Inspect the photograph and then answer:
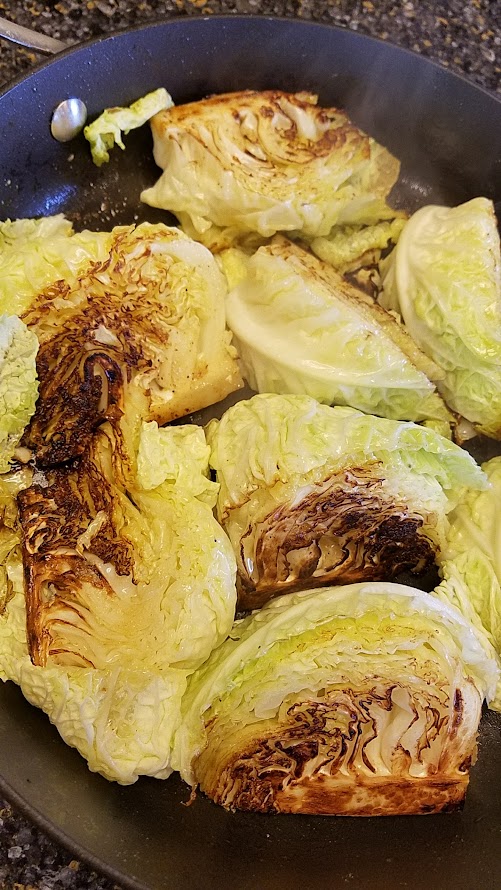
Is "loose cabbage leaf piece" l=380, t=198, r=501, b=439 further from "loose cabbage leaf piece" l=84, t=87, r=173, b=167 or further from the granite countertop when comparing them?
"loose cabbage leaf piece" l=84, t=87, r=173, b=167

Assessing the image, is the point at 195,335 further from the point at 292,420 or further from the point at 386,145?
the point at 386,145

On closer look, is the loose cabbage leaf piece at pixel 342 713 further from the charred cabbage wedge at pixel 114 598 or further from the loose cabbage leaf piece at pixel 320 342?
the loose cabbage leaf piece at pixel 320 342

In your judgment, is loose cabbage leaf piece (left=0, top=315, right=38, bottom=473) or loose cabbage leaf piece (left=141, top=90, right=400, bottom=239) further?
loose cabbage leaf piece (left=141, top=90, right=400, bottom=239)

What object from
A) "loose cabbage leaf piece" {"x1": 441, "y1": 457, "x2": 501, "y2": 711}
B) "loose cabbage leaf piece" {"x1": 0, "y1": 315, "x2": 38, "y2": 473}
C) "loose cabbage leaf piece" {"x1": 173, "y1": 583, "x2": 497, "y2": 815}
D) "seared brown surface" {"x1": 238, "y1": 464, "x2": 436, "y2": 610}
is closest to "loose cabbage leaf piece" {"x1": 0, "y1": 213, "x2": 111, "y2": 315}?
"loose cabbage leaf piece" {"x1": 0, "y1": 315, "x2": 38, "y2": 473}

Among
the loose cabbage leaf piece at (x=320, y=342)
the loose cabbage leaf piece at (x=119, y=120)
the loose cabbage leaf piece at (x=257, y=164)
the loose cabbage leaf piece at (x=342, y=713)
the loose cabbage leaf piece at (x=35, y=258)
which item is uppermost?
the loose cabbage leaf piece at (x=119, y=120)

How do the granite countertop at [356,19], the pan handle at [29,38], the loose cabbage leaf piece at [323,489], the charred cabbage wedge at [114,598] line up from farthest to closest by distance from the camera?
the granite countertop at [356,19] → the pan handle at [29,38] → the loose cabbage leaf piece at [323,489] → the charred cabbage wedge at [114,598]

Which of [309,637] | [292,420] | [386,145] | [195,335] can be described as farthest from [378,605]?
[386,145]

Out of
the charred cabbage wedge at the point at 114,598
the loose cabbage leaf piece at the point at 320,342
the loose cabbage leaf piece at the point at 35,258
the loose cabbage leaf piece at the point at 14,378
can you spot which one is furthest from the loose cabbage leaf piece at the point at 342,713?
the loose cabbage leaf piece at the point at 35,258
